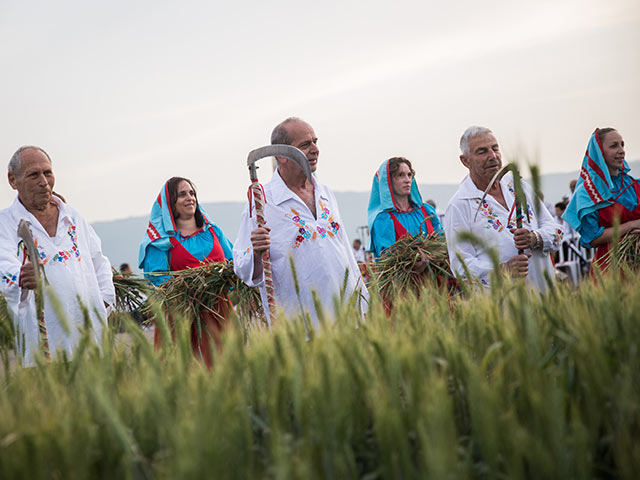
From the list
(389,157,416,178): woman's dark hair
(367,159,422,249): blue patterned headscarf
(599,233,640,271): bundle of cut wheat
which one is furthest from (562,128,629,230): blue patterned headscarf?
(389,157,416,178): woman's dark hair

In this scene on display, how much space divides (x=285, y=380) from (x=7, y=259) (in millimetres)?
3284

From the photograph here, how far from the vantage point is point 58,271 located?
4.04 m

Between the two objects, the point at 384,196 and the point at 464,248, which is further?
the point at 384,196

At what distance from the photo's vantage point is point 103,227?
255 feet

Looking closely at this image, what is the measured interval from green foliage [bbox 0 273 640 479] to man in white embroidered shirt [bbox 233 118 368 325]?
2.40 meters

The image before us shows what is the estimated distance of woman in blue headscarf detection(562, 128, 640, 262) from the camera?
16.5ft

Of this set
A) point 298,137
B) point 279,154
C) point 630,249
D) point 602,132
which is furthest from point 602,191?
point 279,154

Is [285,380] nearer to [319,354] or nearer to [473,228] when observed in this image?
[319,354]

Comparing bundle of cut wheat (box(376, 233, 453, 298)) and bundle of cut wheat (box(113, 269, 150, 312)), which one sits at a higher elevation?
bundle of cut wheat (box(113, 269, 150, 312))

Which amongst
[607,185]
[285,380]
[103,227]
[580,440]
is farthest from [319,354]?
[103,227]

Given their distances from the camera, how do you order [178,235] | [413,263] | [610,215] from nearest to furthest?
[413,263] → [610,215] → [178,235]

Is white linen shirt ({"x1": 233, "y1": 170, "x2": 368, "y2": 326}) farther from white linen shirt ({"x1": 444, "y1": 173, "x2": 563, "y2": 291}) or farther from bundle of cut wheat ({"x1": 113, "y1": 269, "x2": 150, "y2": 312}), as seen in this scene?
bundle of cut wheat ({"x1": 113, "y1": 269, "x2": 150, "y2": 312})

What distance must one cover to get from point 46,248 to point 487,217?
279cm

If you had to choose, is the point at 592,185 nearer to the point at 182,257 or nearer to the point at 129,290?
the point at 182,257
